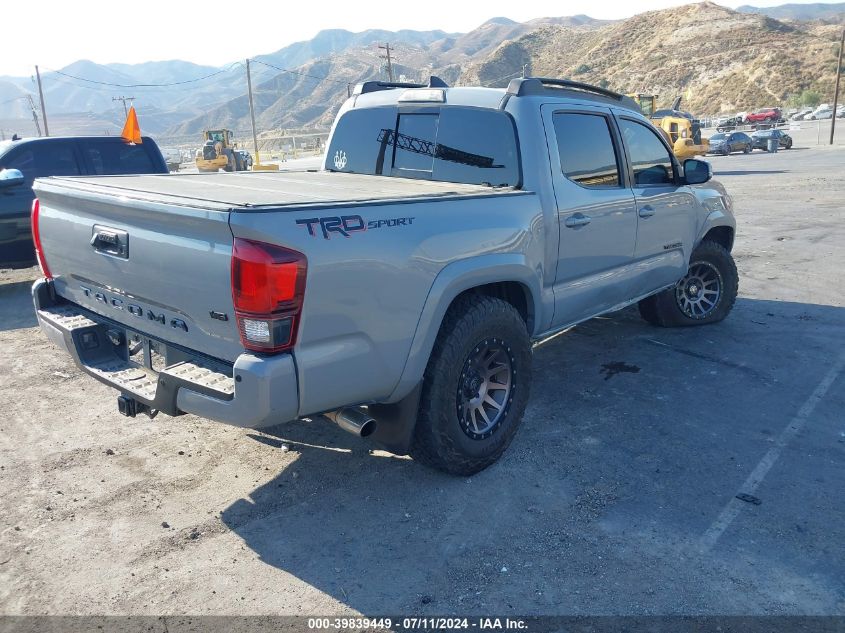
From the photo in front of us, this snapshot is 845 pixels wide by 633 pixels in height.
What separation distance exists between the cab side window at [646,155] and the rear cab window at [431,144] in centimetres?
132

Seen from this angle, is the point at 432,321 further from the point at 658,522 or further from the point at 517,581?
the point at 658,522

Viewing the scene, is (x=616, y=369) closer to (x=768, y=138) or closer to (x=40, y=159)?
(x=40, y=159)

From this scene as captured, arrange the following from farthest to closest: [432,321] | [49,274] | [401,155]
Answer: [401,155]
[49,274]
[432,321]

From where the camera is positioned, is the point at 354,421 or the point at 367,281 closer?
the point at 367,281

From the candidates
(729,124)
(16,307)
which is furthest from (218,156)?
(729,124)

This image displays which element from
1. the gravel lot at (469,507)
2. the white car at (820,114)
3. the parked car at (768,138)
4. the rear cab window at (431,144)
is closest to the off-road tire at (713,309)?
the gravel lot at (469,507)

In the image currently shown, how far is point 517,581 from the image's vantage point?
2.91 m

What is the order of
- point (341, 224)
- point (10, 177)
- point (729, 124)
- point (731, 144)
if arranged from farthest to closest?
point (729, 124), point (731, 144), point (10, 177), point (341, 224)

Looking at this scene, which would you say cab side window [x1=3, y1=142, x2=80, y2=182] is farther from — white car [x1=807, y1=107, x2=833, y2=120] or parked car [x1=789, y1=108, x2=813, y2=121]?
parked car [x1=789, y1=108, x2=813, y2=121]

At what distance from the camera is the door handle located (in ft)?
13.8

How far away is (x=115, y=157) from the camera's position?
8.69 meters

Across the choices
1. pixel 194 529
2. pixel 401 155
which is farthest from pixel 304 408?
pixel 401 155

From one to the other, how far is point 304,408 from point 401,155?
7.88ft

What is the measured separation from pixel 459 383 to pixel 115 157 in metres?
7.06
